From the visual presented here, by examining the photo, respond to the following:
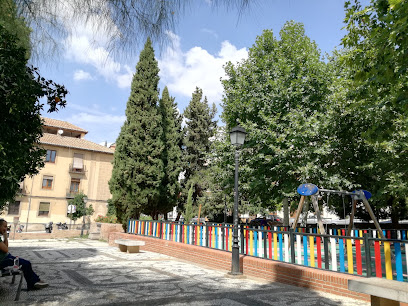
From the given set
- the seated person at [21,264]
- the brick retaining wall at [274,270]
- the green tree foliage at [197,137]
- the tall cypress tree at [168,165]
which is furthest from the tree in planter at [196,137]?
the seated person at [21,264]

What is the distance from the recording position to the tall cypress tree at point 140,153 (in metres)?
20.1

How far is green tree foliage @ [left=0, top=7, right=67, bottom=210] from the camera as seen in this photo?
4418 millimetres

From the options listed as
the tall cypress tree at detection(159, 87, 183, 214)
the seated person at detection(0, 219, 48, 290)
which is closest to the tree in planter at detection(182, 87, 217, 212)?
the tall cypress tree at detection(159, 87, 183, 214)

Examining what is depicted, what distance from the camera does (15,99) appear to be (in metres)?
4.75

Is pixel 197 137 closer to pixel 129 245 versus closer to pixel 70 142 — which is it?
pixel 70 142

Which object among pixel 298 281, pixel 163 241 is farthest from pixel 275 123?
pixel 298 281

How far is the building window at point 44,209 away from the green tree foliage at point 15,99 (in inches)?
1466

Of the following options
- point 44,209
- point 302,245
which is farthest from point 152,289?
point 44,209

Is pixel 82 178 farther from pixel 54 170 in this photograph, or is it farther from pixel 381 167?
pixel 381 167

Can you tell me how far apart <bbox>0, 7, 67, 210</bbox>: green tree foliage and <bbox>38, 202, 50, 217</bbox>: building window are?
37236 mm

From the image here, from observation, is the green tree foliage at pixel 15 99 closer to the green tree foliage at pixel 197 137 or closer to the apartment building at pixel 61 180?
the green tree foliage at pixel 197 137

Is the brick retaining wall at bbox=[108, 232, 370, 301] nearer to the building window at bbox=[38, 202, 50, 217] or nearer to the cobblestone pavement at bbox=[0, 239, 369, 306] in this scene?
the cobblestone pavement at bbox=[0, 239, 369, 306]

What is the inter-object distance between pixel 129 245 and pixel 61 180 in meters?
31.5

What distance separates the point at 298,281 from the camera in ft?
23.8
